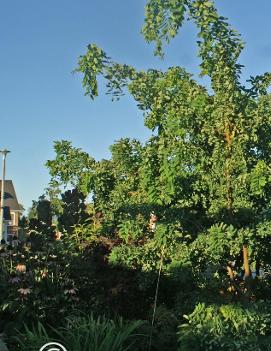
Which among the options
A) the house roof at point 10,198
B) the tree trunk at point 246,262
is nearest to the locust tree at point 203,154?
the tree trunk at point 246,262

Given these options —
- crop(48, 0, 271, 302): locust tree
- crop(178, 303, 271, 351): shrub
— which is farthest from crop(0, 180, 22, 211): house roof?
crop(178, 303, 271, 351): shrub

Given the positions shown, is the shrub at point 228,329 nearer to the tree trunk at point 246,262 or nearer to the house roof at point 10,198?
the tree trunk at point 246,262

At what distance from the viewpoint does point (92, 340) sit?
20.1 feet

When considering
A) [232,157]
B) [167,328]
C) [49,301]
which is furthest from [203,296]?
[49,301]

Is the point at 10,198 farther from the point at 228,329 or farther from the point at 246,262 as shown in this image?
the point at 228,329

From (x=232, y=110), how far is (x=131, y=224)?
1765mm

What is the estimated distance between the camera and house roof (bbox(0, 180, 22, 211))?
77.8 meters

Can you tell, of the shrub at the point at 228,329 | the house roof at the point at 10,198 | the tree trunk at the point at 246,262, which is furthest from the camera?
the house roof at the point at 10,198

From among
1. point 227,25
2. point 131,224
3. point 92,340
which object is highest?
point 227,25

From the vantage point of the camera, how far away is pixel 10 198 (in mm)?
78938

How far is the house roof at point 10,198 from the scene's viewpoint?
77.8 metres

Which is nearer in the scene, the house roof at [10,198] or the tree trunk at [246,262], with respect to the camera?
the tree trunk at [246,262]

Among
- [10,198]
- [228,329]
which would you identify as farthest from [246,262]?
[10,198]

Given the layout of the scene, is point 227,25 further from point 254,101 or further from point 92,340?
point 92,340
